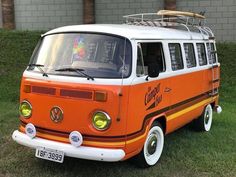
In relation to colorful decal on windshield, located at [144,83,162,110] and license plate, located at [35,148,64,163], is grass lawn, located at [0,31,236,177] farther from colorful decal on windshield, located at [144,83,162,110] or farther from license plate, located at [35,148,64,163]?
colorful decal on windshield, located at [144,83,162,110]

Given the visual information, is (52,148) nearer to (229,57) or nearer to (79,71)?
(79,71)

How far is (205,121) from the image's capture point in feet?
27.8

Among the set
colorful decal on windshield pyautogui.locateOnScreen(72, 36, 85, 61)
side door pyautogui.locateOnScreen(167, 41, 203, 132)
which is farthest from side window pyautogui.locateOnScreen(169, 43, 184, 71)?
colorful decal on windshield pyautogui.locateOnScreen(72, 36, 85, 61)

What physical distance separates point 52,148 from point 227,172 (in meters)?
2.44

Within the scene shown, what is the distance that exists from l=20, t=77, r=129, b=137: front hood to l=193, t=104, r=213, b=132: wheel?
10.7ft

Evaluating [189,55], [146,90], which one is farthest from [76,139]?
[189,55]

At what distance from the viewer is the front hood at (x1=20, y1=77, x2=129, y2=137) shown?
5258 mm

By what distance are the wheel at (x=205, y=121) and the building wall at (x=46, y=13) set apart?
785 centimetres

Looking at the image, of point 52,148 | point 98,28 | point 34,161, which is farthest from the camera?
point 34,161

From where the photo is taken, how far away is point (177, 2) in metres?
14.5

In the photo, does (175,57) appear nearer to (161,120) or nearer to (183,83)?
(183,83)

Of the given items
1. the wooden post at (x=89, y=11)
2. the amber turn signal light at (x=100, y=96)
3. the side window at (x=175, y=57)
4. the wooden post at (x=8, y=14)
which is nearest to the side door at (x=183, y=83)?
the side window at (x=175, y=57)

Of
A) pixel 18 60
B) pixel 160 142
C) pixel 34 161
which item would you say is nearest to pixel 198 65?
pixel 160 142

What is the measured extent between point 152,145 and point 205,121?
2541 millimetres
